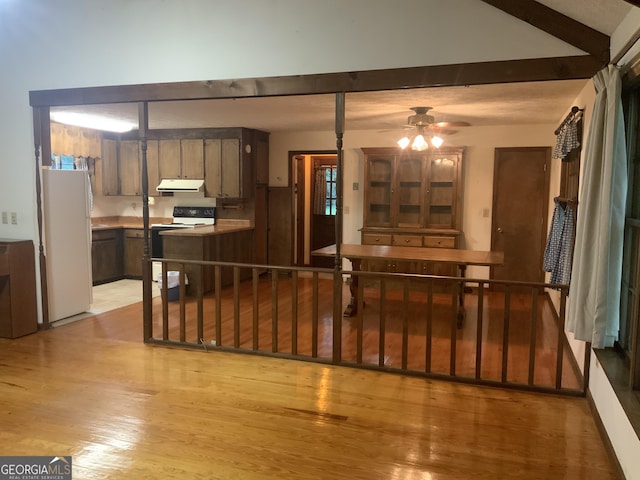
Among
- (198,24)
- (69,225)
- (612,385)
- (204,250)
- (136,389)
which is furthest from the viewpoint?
(204,250)

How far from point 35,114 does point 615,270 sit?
4.78 metres

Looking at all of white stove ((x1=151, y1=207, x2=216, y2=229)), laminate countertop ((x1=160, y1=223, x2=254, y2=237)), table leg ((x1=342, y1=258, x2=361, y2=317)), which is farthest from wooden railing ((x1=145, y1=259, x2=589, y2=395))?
white stove ((x1=151, y1=207, x2=216, y2=229))

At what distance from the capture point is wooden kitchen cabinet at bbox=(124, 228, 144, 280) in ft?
24.1

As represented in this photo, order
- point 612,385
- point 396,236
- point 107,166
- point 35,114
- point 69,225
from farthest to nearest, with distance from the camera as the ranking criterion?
point 107,166 → point 396,236 → point 69,225 → point 35,114 → point 612,385

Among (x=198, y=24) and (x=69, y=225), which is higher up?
(x=198, y=24)

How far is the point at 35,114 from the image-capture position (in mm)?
4469

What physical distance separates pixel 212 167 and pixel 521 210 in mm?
4438

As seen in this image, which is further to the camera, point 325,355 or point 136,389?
point 325,355

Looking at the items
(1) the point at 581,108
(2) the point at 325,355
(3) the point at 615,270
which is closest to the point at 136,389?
(2) the point at 325,355

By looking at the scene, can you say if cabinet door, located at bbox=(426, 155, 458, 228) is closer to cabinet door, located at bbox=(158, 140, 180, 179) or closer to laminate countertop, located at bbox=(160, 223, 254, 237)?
laminate countertop, located at bbox=(160, 223, 254, 237)

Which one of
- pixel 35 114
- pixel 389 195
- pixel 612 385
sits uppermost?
pixel 35 114

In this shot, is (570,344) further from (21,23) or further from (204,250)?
(21,23)

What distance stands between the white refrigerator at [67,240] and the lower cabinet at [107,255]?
176 centimetres

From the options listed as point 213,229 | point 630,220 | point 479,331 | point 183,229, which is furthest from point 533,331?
point 183,229
